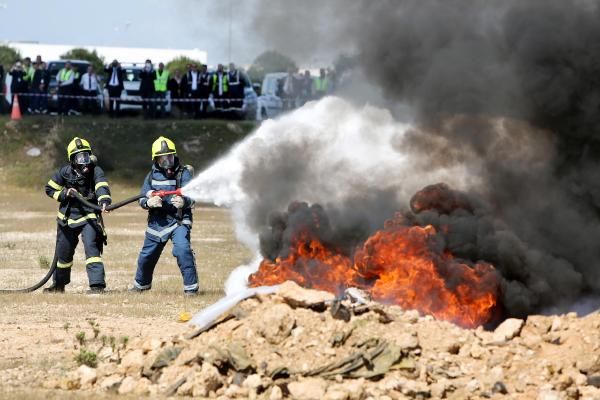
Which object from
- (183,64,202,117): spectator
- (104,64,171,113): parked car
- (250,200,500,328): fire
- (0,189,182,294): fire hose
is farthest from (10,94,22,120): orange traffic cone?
(250,200,500,328): fire

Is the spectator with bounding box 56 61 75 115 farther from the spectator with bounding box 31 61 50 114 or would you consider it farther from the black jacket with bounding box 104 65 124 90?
the black jacket with bounding box 104 65 124 90

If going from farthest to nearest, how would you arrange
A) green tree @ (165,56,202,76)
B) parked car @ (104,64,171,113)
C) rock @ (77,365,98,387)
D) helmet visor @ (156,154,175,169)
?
green tree @ (165,56,202,76) → parked car @ (104,64,171,113) → helmet visor @ (156,154,175,169) → rock @ (77,365,98,387)

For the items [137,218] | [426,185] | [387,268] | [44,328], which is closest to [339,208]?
[426,185]

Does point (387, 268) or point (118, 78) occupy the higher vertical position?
point (118, 78)

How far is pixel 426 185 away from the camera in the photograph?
14.5 meters

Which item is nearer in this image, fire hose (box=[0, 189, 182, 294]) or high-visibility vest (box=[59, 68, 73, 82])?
fire hose (box=[0, 189, 182, 294])

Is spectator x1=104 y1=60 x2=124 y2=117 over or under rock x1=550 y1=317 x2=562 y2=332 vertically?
over

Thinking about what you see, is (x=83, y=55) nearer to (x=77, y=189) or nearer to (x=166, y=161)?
(x=77, y=189)

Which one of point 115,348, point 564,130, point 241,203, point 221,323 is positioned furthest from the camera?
point 241,203

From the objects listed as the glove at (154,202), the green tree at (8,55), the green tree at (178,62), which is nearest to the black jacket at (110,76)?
the green tree at (178,62)

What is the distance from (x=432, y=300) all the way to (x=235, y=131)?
2989 centimetres

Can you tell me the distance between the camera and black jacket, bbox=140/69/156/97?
39.3 metres

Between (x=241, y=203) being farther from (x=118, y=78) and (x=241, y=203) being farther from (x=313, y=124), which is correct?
(x=118, y=78)

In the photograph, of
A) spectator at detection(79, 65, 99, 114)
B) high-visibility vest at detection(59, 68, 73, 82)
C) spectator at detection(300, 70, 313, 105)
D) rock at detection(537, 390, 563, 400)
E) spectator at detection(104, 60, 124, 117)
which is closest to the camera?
rock at detection(537, 390, 563, 400)
